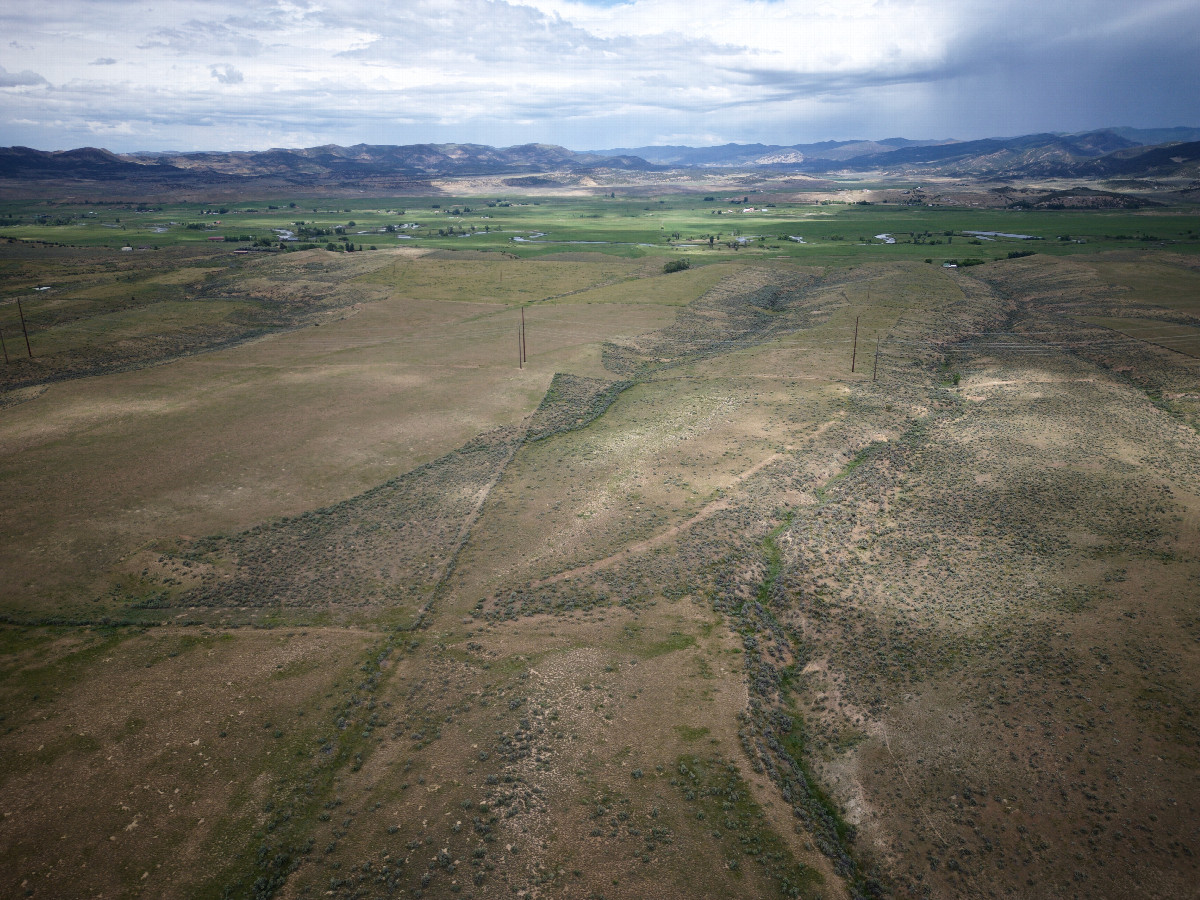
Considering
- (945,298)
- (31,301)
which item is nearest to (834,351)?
(945,298)

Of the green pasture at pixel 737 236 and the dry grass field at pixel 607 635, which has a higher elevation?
the green pasture at pixel 737 236

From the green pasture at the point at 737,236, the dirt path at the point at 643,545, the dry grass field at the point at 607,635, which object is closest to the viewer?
the dry grass field at the point at 607,635

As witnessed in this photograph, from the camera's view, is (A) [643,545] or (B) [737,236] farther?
(B) [737,236]

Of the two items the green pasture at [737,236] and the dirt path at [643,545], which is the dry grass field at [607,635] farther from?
the green pasture at [737,236]

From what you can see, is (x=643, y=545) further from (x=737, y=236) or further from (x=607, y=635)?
(x=737, y=236)

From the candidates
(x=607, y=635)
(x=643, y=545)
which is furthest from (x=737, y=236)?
(x=607, y=635)

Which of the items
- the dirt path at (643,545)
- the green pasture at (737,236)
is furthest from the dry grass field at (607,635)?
the green pasture at (737,236)

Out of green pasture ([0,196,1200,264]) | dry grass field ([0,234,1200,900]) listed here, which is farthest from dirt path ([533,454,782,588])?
green pasture ([0,196,1200,264])

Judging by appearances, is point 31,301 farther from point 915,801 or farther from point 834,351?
point 915,801
